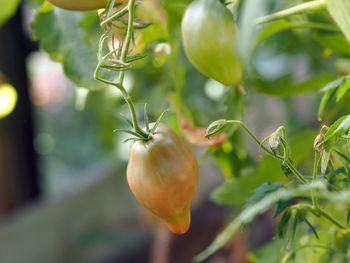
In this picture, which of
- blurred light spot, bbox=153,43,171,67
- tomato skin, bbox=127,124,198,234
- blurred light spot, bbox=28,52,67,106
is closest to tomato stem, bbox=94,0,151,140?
tomato skin, bbox=127,124,198,234

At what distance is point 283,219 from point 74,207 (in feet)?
4.53

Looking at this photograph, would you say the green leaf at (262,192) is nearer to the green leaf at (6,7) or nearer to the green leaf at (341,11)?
the green leaf at (341,11)

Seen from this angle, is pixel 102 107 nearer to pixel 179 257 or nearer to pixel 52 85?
pixel 179 257

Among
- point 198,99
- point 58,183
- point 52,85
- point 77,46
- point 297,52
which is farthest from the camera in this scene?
point 52,85

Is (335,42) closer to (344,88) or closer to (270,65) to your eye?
(344,88)

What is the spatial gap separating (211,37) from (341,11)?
0.19 feet

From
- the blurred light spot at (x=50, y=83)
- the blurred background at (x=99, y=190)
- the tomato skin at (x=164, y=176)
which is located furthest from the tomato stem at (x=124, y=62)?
the blurred light spot at (x=50, y=83)

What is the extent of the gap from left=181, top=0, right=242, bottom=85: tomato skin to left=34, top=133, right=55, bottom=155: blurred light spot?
1.76 meters

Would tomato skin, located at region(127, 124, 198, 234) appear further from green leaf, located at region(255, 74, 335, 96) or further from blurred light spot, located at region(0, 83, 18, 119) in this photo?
blurred light spot, located at region(0, 83, 18, 119)

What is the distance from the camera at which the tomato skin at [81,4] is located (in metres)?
0.35

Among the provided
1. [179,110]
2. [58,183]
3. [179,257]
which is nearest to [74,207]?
[179,257]

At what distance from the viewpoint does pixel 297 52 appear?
92cm

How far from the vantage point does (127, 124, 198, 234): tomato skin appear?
0.34 m

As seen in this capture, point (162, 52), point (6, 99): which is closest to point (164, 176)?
point (162, 52)
